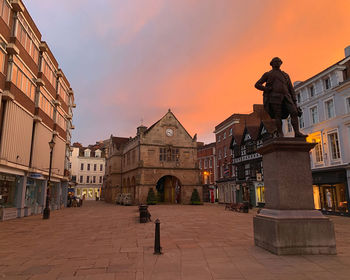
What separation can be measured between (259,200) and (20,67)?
29.5 metres

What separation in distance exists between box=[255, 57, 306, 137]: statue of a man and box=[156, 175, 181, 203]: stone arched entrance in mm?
33960

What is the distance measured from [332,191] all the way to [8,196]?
26.1 metres

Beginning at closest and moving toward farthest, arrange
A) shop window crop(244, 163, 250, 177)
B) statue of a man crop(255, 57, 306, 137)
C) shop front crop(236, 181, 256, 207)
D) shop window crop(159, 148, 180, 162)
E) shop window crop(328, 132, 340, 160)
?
statue of a man crop(255, 57, 306, 137)
shop window crop(328, 132, 340, 160)
shop front crop(236, 181, 256, 207)
shop window crop(244, 163, 250, 177)
shop window crop(159, 148, 180, 162)

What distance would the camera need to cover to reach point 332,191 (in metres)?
22.7

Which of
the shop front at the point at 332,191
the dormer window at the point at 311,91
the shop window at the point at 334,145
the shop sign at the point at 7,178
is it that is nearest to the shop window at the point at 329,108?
the shop window at the point at 334,145

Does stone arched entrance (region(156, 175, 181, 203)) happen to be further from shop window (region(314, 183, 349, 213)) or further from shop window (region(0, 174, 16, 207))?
shop window (region(0, 174, 16, 207))

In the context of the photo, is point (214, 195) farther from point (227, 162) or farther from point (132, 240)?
point (132, 240)

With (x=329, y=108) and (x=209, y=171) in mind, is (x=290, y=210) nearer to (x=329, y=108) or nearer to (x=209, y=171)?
(x=329, y=108)

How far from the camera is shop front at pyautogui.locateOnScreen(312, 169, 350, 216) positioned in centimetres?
2112

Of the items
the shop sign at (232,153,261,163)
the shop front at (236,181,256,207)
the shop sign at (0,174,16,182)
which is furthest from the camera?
the shop front at (236,181,256,207)

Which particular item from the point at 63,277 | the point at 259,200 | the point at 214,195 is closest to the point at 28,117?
the point at 63,277

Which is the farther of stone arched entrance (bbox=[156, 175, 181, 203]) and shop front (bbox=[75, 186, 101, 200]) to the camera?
shop front (bbox=[75, 186, 101, 200])

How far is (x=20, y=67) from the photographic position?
1938 cm

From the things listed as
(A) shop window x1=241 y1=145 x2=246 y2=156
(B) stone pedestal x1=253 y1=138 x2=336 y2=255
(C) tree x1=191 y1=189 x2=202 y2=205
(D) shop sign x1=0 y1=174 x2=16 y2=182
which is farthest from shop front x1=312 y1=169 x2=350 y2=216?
(D) shop sign x1=0 y1=174 x2=16 y2=182
